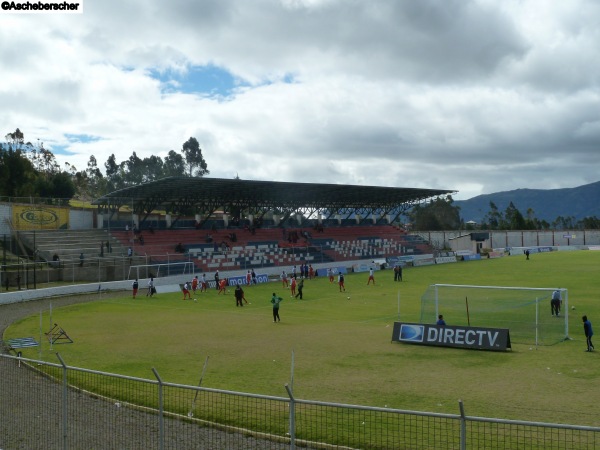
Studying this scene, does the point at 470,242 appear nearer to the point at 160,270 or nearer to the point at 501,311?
the point at 160,270

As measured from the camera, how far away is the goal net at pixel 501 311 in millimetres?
25438

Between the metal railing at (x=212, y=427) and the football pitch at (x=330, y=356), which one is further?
the football pitch at (x=330, y=356)

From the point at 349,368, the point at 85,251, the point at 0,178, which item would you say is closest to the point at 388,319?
the point at 349,368

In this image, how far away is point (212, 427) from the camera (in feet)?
43.5

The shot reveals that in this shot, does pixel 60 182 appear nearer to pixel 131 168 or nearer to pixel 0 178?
pixel 0 178

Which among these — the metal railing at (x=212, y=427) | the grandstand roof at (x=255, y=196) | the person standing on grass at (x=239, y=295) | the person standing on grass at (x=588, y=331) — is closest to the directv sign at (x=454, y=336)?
the person standing on grass at (x=588, y=331)

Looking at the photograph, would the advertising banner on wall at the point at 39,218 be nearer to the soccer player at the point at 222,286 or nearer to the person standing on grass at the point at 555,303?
the soccer player at the point at 222,286

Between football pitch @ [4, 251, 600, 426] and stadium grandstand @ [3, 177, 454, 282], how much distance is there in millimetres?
16743

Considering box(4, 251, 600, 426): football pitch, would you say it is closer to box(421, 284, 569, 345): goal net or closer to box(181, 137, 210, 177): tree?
box(421, 284, 569, 345): goal net

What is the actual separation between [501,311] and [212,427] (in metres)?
18.3

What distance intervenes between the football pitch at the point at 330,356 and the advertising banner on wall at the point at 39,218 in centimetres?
2381

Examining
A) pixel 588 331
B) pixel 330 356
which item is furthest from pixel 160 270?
pixel 588 331

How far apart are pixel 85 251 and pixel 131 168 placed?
3935 inches

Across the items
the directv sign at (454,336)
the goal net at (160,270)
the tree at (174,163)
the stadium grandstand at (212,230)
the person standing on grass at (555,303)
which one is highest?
the tree at (174,163)
